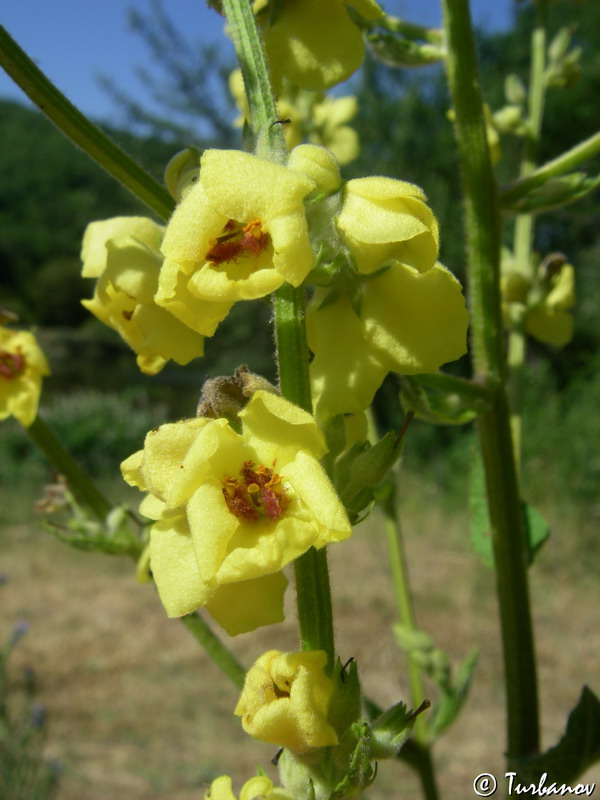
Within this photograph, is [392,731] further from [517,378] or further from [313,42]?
[517,378]

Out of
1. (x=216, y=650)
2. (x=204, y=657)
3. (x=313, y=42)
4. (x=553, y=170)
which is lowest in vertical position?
(x=204, y=657)

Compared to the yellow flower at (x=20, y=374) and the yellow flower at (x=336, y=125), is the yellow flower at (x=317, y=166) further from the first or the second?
the yellow flower at (x=336, y=125)

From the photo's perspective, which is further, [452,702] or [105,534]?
[452,702]

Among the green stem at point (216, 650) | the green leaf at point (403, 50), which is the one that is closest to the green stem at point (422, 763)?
the green stem at point (216, 650)

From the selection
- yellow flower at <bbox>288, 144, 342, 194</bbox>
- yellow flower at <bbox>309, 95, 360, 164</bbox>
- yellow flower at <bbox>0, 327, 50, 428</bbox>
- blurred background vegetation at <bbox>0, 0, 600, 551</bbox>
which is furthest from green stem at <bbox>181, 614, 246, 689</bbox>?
blurred background vegetation at <bbox>0, 0, 600, 551</bbox>

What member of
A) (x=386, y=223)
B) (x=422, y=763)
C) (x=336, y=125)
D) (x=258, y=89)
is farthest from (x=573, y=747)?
(x=336, y=125)

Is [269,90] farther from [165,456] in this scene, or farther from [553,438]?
[553,438]
